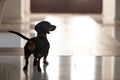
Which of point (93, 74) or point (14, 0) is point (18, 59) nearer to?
point (93, 74)

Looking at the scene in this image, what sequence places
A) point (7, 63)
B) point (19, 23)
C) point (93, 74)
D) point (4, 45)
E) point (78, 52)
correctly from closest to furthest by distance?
point (93, 74) → point (7, 63) → point (78, 52) → point (4, 45) → point (19, 23)

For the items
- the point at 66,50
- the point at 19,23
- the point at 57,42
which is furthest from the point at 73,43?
the point at 19,23

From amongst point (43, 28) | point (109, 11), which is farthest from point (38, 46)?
point (109, 11)

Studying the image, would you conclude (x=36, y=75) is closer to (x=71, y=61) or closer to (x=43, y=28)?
(x=43, y=28)

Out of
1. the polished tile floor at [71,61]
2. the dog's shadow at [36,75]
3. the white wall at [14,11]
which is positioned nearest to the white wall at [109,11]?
the white wall at [14,11]

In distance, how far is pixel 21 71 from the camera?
4.23 m

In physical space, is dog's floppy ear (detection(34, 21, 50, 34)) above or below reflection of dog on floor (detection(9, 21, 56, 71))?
above

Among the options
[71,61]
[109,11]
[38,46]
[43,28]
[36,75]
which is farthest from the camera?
[109,11]

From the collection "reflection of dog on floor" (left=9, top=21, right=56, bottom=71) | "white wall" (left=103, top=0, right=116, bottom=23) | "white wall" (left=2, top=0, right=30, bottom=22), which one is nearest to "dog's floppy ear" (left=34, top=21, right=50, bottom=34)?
"reflection of dog on floor" (left=9, top=21, right=56, bottom=71)

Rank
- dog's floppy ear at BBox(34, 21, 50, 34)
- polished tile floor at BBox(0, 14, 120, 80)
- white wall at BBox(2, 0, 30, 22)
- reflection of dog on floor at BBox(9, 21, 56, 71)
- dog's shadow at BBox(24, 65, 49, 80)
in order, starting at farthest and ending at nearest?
white wall at BBox(2, 0, 30, 22)
dog's floppy ear at BBox(34, 21, 50, 34)
reflection of dog on floor at BBox(9, 21, 56, 71)
polished tile floor at BBox(0, 14, 120, 80)
dog's shadow at BBox(24, 65, 49, 80)

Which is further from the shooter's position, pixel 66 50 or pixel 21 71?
A: pixel 66 50

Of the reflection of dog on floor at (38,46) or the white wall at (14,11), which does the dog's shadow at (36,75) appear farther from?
the white wall at (14,11)

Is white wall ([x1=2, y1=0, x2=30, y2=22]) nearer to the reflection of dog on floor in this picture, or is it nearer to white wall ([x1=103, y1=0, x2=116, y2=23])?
white wall ([x1=103, y1=0, x2=116, y2=23])

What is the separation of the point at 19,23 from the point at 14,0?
30.3 inches
